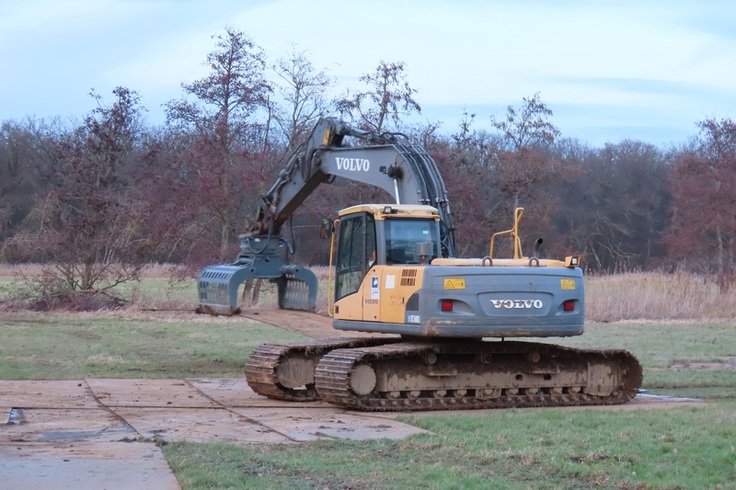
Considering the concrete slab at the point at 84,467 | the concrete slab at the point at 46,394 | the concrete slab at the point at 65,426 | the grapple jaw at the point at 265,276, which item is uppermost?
the grapple jaw at the point at 265,276

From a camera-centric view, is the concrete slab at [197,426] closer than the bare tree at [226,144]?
Yes

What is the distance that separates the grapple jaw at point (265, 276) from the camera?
53.9ft

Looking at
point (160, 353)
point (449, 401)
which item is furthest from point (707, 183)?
point (449, 401)

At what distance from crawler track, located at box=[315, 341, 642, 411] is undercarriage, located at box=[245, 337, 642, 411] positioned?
0.04 feet

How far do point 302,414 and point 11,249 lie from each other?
21.3m

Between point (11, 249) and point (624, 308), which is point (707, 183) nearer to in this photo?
point (624, 308)

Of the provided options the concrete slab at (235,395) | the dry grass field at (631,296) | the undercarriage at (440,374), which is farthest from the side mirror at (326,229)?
the dry grass field at (631,296)

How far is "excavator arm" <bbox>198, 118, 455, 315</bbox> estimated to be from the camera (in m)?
15.0

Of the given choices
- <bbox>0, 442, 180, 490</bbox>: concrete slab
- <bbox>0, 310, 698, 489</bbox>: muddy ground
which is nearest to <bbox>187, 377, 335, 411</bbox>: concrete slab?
<bbox>0, 310, 698, 489</bbox>: muddy ground

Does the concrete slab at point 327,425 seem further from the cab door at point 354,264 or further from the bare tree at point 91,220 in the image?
the bare tree at point 91,220

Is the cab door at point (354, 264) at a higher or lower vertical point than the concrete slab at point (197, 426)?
higher

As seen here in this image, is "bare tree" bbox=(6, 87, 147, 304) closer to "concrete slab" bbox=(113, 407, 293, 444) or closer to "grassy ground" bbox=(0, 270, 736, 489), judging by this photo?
"grassy ground" bbox=(0, 270, 736, 489)

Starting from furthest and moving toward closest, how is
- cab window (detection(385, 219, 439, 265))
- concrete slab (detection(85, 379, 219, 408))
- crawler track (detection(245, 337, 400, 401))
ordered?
crawler track (detection(245, 337, 400, 401)) < cab window (detection(385, 219, 439, 265)) < concrete slab (detection(85, 379, 219, 408))

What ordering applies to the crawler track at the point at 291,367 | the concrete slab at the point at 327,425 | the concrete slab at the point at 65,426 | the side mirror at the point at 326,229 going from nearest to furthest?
1. the concrete slab at the point at 65,426
2. the concrete slab at the point at 327,425
3. the crawler track at the point at 291,367
4. the side mirror at the point at 326,229
